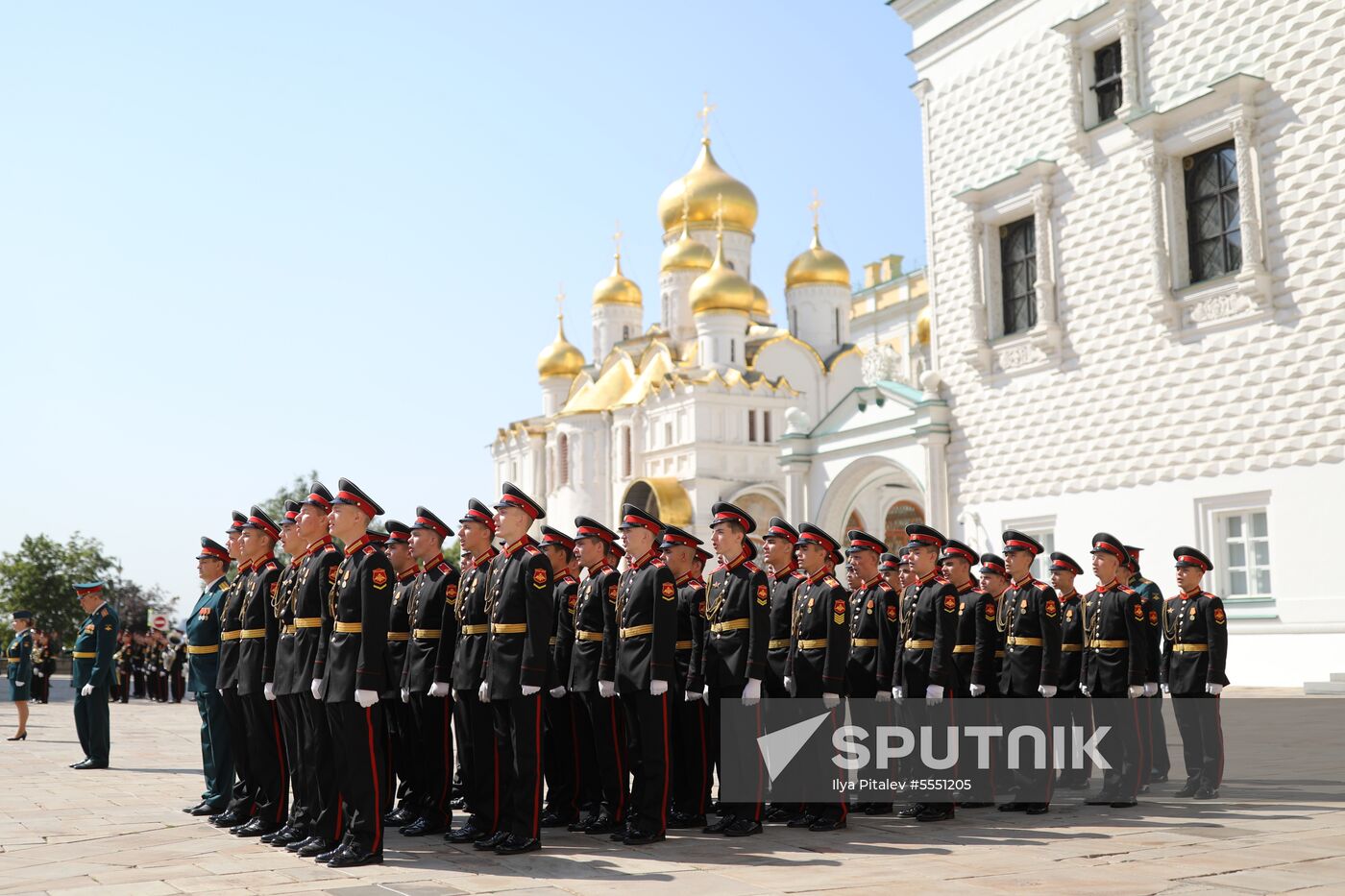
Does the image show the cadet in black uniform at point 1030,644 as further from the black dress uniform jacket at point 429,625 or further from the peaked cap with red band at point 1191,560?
the black dress uniform jacket at point 429,625

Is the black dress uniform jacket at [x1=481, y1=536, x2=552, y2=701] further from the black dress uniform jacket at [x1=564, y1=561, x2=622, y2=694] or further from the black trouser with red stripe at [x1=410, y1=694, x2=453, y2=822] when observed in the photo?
the black trouser with red stripe at [x1=410, y1=694, x2=453, y2=822]

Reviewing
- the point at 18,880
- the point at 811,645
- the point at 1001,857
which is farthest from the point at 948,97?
the point at 18,880

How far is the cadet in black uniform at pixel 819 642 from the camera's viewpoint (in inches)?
287

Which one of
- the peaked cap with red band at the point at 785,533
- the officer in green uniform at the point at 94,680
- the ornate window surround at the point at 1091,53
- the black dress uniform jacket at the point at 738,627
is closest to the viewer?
the black dress uniform jacket at the point at 738,627

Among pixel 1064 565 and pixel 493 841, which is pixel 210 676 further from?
pixel 1064 565

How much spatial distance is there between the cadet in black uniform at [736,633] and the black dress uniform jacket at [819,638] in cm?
37

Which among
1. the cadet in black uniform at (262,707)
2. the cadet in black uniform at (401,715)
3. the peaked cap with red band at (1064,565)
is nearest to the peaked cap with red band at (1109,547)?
the peaked cap with red band at (1064,565)

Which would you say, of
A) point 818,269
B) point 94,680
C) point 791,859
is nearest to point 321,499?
point 791,859

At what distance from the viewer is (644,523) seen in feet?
24.2

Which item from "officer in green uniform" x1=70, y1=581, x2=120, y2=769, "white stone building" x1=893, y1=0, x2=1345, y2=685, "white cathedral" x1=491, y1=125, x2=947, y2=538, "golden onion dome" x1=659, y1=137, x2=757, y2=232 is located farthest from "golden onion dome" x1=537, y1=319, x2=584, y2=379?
"officer in green uniform" x1=70, y1=581, x2=120, y2=769

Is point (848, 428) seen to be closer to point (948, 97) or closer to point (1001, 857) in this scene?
point (948, 97)

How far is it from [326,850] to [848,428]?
1835 cm

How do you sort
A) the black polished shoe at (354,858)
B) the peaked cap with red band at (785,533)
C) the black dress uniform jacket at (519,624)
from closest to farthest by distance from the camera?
the black polished shoe at (354,858) < the black dress uniform jacket at (519,624) < the peaked cap with red band at (785,533)

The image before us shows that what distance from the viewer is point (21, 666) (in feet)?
50.3
